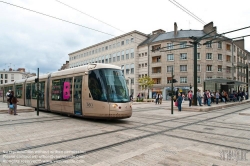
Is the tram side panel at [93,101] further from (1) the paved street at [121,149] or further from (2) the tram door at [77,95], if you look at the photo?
(1) the paved street at [121,149]

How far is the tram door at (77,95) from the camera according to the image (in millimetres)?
10226

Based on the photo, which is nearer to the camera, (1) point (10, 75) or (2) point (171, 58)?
(2) point (171, 58)

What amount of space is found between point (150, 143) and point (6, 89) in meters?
23.3

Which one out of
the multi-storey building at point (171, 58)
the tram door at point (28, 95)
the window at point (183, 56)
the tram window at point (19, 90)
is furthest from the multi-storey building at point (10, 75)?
the tram door at point (28, 95)

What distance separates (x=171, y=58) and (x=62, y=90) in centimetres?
3994

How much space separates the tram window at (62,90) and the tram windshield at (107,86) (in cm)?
222

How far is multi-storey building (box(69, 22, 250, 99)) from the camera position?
4628 centimetres

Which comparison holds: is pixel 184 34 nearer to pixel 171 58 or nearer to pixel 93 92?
pixel 171 58

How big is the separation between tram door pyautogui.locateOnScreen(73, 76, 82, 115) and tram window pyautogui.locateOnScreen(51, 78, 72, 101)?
592 millimetres

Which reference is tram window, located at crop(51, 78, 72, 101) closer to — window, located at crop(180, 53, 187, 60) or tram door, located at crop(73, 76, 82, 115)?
tram door, located at crop(73, 76, 82, 115)

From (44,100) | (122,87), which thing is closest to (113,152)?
(122,87)

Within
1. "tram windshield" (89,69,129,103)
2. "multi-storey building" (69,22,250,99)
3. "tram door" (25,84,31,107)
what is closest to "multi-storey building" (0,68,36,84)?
"multi-storey building" (69,22,250,99)

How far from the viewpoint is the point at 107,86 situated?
29.9 feet

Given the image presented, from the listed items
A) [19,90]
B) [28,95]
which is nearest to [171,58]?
[19,90]
